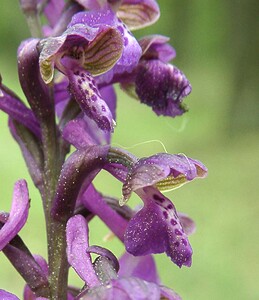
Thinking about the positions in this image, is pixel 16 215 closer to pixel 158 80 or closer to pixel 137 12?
pixel 158 80

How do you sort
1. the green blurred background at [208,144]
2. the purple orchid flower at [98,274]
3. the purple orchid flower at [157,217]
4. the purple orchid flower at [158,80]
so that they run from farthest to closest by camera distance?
1. the green blurred background at [208,144]
2. the purple orchid flower at [158,80]
3. the purple orchid flower at [157,217]
4. the purple orchid flower at [98,274]

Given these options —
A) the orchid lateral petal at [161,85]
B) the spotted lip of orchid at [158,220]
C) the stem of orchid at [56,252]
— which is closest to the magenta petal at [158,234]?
the spotted lip of orchid at [158,220]

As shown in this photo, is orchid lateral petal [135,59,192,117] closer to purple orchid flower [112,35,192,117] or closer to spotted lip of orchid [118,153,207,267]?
purple orchid flower [112,35,192,117]

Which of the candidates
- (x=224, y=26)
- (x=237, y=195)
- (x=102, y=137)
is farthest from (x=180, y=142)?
(x=102, y=137)

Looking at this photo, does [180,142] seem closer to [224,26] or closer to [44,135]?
[224,26]

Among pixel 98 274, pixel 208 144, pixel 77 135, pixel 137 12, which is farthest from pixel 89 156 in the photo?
pixel 208 144

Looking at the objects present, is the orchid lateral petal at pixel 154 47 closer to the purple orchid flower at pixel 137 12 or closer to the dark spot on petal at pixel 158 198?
the purple orchid flower at pixel 137 12
